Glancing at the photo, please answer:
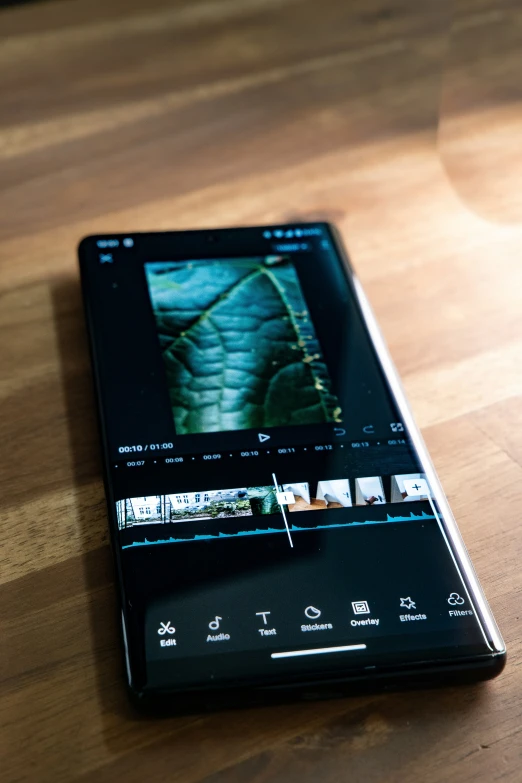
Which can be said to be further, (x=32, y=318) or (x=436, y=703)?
(x=32, y=318)

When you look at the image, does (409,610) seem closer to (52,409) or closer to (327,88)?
(52,409)

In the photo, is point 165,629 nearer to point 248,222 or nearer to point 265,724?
point 265,724

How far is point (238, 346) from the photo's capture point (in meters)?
0.48

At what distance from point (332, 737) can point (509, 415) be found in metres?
0.21

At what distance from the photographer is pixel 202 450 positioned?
16.8 inches

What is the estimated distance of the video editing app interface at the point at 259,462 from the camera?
367 millimetres

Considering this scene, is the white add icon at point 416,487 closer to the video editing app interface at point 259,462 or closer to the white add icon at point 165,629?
the video editing app interface at point 259,462

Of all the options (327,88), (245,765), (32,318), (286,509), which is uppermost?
(327,88)

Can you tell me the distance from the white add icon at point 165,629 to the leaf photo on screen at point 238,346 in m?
0.11

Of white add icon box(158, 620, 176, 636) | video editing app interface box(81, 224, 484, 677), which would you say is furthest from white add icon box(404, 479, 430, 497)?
white add icon box(158, 620, 176, 636)

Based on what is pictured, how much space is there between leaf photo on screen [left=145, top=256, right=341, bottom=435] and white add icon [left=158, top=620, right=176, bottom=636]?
106 millimetres

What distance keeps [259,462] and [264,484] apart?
0.04ft

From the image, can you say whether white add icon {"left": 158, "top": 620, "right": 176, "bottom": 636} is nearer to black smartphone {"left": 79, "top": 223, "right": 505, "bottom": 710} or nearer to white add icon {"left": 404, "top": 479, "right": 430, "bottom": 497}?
black smartphone {"left": 79, "top": 223, "right": 505, "bottom": 710}

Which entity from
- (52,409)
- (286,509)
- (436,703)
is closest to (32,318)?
(52,409)
